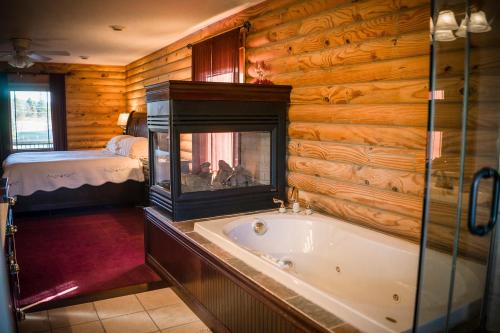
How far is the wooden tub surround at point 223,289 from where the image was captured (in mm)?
1846

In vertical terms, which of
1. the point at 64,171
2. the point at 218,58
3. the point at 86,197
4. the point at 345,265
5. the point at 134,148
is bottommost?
the point at 86,197

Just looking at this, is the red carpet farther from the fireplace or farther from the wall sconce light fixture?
the wall sconce light fixture

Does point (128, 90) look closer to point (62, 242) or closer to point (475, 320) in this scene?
point (62, 242)

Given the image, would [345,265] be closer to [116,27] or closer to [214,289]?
[214,289]

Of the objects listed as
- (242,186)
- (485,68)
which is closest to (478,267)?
(485,68)

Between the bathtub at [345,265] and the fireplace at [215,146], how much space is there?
0.27 metres

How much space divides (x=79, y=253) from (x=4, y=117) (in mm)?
4925

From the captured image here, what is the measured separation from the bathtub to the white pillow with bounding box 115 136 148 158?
10.7 feet

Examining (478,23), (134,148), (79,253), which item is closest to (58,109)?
(134,148)

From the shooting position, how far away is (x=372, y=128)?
281 centimetres

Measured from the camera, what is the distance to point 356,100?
9.59ft

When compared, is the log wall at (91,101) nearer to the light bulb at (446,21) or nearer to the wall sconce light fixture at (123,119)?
the wall sconce light fixture at (123,119)

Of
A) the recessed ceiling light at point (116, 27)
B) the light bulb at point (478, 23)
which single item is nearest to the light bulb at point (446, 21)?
the light bulb at point (478, 23)

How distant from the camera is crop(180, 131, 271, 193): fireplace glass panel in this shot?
3348 millimetres
